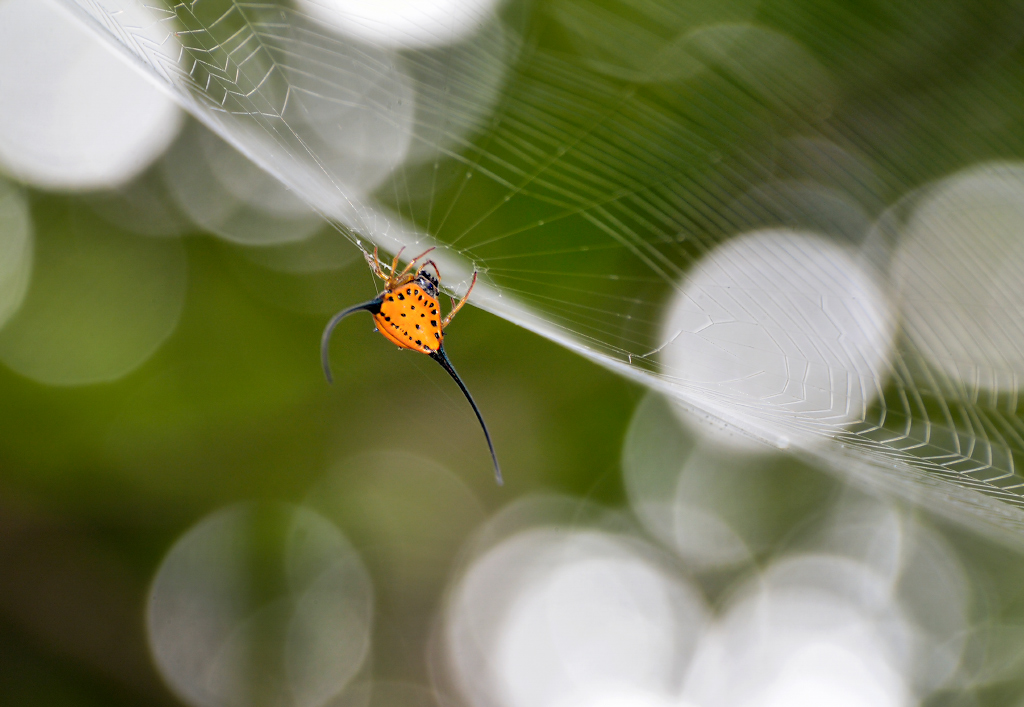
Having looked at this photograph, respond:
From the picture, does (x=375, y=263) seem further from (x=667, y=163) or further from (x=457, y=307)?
(x=667, y=163)

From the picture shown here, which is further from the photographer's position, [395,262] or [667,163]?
[667,163]

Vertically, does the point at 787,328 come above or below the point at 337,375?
above

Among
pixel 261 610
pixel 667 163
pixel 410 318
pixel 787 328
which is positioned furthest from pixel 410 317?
pixel 261 610

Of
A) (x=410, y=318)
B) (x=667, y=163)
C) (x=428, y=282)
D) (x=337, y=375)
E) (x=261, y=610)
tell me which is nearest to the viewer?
(x=410, y=318)

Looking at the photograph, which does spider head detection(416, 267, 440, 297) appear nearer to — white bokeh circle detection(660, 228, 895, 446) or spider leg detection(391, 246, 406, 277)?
spider leg detection(391, 246, 406, 277)

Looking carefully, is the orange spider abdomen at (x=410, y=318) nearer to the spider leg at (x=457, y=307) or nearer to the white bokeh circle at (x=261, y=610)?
the spider leg at (x=457, y=307)

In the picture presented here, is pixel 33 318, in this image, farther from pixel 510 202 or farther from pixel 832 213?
pixel 832 213

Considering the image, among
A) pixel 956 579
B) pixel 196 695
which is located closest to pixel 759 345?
pixel 956 579

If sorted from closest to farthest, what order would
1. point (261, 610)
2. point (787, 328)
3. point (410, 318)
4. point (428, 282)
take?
point (410, 318) → point (428, 282) → point (787, 328) → point (261, 610)
